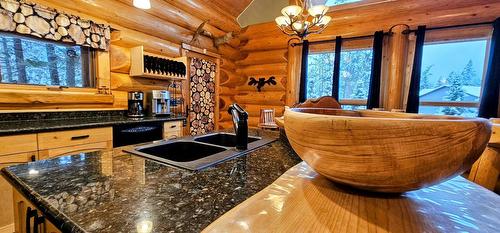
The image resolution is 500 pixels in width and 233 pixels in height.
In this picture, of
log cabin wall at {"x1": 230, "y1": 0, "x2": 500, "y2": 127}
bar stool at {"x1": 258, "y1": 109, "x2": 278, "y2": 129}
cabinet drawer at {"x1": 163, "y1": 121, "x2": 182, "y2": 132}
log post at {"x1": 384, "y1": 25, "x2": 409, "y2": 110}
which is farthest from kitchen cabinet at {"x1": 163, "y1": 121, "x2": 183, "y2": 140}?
log post at {"x1": 384, "y1": 25, "x2": 409, "y2": 110}

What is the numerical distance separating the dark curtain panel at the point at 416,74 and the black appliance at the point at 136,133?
12.3ft

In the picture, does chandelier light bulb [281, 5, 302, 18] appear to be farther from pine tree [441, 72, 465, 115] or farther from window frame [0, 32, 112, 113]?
pine tree [441, 72, 465, 115]

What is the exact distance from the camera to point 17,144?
66.2 inches

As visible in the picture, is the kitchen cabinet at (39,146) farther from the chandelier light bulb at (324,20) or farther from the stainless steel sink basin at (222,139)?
the chandelier light bulb at (324,20)

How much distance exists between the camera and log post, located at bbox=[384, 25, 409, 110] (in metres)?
3.58

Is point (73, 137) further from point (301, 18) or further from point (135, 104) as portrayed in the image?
point (301, 18)

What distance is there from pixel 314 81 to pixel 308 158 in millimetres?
4232

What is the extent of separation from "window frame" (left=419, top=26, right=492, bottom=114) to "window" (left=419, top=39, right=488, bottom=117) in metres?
0.01

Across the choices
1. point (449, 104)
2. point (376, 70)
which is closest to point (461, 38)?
point (449, 104)

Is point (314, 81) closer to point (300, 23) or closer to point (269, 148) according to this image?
point (300, 23)

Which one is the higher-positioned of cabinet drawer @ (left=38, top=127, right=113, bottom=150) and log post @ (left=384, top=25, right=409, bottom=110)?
log post @ (left=384, top=25, right=409, bottom=110)

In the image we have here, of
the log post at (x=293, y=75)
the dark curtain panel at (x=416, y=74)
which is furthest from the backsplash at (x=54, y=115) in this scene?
the dark curtain panel at (x=416, y=74)

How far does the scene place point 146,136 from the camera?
8.48 ft

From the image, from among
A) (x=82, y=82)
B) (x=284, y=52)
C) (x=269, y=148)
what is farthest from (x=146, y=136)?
(x=284, y=52)
